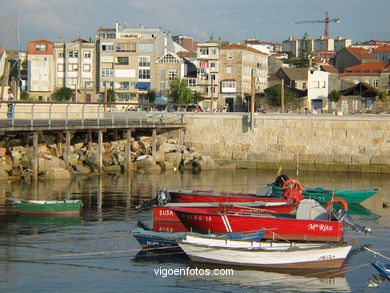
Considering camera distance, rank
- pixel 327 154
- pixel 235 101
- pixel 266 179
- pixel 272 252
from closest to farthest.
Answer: pixel 272 252, pixel 266 179, pixel 327 154, pixel 235 101

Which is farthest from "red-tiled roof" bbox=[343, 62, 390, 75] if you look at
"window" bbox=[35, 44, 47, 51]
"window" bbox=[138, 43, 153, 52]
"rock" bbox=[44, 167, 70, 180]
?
"rock" bbox=[44, 167, 70, 180]

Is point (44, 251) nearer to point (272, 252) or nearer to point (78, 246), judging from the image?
point (78, 246)

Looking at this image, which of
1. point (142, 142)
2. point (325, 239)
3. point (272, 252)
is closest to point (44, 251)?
point (272, 252)

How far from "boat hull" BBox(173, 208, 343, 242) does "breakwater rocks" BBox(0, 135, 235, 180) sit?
2029cm

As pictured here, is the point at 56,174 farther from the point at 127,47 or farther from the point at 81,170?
the point at 127,47

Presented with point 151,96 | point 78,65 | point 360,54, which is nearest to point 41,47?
point 78,65

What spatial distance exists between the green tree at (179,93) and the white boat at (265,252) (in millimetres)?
61333

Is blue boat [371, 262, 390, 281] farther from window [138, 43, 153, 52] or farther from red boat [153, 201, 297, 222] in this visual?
window [138, 43, 153, 52]

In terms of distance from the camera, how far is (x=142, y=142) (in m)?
57.0

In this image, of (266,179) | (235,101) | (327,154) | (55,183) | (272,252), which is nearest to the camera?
(272,252)

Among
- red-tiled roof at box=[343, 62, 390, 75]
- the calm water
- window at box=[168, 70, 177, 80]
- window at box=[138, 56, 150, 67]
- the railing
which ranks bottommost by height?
the calm water

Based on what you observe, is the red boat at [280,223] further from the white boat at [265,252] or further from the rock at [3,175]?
the rock at [3,175]

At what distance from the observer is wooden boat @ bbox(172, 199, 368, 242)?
26.0 meters

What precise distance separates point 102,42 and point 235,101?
2011cm
